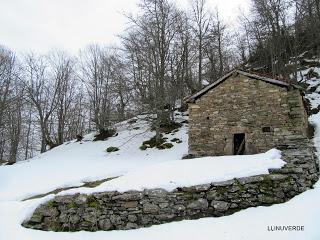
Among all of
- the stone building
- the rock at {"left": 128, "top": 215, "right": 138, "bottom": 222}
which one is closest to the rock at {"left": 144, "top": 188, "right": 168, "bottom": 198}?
the rock at {"left": 128, "top": 215, "right": 138, "bottom": 222}

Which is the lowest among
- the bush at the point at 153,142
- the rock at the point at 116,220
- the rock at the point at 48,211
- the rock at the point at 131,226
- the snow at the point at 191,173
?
the rock at the point at 131,226

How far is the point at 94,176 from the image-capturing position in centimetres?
1335

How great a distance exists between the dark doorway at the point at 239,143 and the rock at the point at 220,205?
782 cm

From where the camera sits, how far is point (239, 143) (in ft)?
48.0

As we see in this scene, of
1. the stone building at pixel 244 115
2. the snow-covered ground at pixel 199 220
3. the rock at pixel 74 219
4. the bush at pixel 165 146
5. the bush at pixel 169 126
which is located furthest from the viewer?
the bush at pixel 169 126

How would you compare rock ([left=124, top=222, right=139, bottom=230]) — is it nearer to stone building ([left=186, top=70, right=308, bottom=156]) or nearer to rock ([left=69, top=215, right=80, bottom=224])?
rock ([left=69, top=215, right=80, bottom=224])

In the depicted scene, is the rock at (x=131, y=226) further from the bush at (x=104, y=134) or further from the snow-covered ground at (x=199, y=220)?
the bush at (x=104, y=134)

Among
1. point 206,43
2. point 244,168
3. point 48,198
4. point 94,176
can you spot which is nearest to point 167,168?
point 244,168

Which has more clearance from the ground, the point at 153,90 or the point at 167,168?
the point at 153,90

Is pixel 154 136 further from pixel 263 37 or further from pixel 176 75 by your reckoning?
pixel 263 37

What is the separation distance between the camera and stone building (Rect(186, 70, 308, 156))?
13.4 meters

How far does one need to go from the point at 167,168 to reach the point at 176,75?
16.2m

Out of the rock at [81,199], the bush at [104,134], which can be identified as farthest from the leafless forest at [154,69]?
the rock at [81,199]

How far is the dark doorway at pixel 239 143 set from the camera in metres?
14.1
